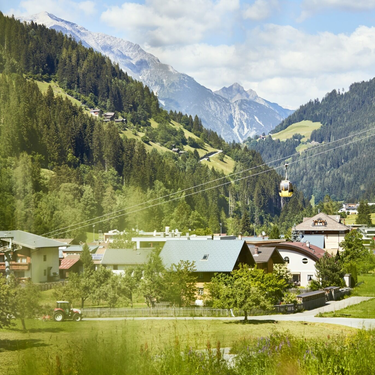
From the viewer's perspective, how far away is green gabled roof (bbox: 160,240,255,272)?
24.1 meters

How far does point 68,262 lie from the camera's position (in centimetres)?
789

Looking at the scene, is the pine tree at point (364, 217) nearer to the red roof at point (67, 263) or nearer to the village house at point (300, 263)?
the village house at point (300, 263)

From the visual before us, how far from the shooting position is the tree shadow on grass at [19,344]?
561cm

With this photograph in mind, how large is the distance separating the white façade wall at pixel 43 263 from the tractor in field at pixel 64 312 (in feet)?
1.51

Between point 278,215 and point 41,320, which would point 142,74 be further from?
point 278,215

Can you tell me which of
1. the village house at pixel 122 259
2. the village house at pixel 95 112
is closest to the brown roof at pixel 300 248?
the village house at pixel 95 112

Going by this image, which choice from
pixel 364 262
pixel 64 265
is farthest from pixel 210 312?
pixel 364 262

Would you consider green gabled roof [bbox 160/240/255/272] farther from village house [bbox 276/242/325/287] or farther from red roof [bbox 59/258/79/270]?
village house [bbox 276/242/325/287]

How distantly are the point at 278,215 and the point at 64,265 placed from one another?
11944 cm

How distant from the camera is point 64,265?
306 inches

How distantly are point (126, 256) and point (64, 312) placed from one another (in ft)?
26.7

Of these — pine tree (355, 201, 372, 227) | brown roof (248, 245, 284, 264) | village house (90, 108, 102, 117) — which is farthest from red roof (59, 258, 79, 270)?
pine tree (355, 201, 372, 227)

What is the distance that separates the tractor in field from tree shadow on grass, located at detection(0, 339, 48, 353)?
0.45m

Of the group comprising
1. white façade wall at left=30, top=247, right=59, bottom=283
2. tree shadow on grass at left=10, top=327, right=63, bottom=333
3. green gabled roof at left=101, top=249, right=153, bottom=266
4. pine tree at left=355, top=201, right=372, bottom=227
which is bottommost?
tree shadow on grass at left=10, top=327, right=63, bottom=333
